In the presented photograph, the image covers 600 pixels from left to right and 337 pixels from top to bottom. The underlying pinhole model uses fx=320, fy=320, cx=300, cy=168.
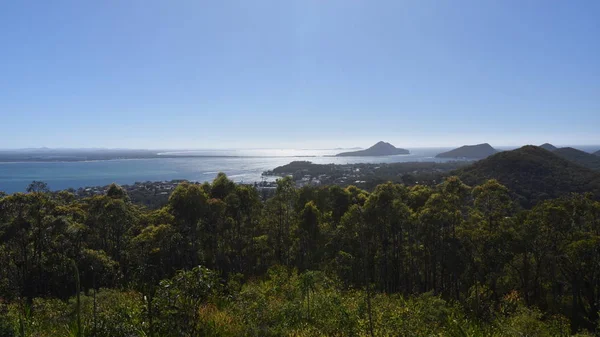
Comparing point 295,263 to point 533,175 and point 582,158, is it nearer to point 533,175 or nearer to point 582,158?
point 533,175

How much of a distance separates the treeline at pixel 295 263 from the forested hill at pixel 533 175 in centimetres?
3475

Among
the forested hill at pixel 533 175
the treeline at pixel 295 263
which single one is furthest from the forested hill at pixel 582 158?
the treeline at pixel 295 263

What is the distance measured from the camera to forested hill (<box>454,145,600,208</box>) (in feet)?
145

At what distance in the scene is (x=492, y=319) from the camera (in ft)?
26.0

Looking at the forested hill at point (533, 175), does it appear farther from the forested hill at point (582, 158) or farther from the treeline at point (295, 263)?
the treeline at point (295, 263)

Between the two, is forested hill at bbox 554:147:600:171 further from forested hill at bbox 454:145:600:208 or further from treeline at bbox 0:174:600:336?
treeline at bbox 0:174:600:336

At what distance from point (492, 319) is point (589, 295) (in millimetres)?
4221

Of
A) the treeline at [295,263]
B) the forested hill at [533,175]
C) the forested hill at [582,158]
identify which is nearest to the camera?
the treeline at [295,263]

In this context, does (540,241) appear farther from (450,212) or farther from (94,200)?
(94,200)

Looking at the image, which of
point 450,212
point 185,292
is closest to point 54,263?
point 185,292

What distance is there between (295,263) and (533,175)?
52476mm

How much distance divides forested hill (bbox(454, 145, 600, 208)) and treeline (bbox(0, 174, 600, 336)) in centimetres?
3475

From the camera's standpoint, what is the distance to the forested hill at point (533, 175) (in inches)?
1746

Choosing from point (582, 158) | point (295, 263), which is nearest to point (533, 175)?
point (295, 263)
